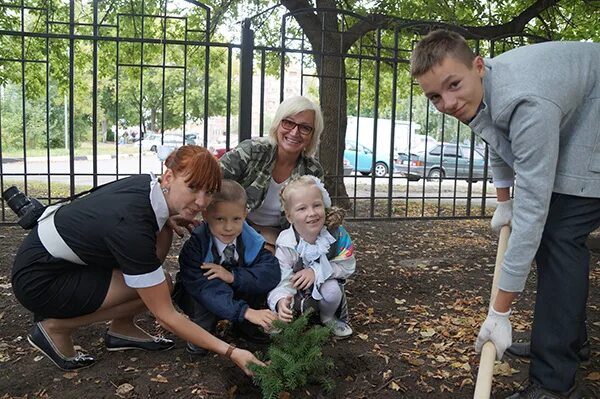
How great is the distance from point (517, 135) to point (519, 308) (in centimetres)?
210

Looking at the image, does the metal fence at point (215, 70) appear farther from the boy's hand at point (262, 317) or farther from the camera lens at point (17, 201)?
the boy's hand at point (262, 317)

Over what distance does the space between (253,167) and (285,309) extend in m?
1.06

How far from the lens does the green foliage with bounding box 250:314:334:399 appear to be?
2353 mm

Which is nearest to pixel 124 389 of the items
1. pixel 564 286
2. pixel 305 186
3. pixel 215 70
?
pixel 305 186

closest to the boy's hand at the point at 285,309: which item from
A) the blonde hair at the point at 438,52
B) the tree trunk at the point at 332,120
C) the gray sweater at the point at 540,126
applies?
the gray sweater at the point at 540,126

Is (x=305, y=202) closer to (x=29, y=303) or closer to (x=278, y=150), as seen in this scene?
(x=278, y=150)

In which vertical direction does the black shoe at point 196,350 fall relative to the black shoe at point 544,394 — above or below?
below

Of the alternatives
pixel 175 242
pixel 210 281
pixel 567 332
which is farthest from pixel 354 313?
pixel 175 242

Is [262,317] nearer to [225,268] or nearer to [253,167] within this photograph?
[225,268]

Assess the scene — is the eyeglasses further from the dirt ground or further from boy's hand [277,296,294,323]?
the dirt ground

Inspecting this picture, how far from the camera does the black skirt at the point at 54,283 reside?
8.43 ft

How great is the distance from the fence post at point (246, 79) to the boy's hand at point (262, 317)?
3.46 m

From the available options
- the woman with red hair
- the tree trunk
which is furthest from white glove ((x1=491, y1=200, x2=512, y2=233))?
the tree trunk

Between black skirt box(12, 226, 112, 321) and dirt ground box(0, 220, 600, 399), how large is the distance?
33cm
